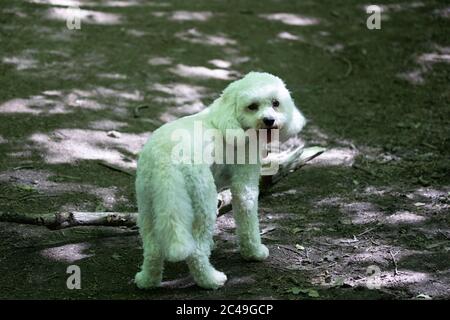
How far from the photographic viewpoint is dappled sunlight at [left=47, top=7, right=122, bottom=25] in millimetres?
10531

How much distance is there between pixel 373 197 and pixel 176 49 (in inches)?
181

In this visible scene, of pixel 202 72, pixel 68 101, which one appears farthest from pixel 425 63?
pixel 68 101

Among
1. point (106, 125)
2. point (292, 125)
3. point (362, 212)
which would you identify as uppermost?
point (292, 125)

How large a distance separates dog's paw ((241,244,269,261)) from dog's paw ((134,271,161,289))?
749 mm

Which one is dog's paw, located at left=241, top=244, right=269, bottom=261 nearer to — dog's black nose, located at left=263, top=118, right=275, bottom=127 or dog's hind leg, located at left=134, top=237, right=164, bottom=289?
dog's hind leg, located at left=134, top=237, right=164, bottom=289

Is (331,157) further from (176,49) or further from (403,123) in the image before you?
(176,49)

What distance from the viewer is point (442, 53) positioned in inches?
404

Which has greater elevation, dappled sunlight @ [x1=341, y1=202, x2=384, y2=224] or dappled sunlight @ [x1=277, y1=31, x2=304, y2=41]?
dappled sunlight @ [x1=277, y1=31, x2=304, y2=41]

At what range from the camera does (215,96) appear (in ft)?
29.5

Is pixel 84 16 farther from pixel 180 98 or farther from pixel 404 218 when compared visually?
pixel 404 218

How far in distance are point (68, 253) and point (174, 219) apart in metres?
1.47

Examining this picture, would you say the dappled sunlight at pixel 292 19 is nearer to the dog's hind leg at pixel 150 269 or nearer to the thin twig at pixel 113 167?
the thin twig at pixel 113 167

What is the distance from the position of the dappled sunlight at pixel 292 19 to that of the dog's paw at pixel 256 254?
662 cm

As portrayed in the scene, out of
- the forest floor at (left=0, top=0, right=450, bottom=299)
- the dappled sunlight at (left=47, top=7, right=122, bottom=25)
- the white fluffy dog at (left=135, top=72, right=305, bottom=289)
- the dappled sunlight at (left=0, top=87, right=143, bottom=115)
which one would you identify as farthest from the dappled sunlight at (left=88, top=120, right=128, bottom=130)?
the white fluffy dog at (left=135, top=72, right=305, bottom=289)
